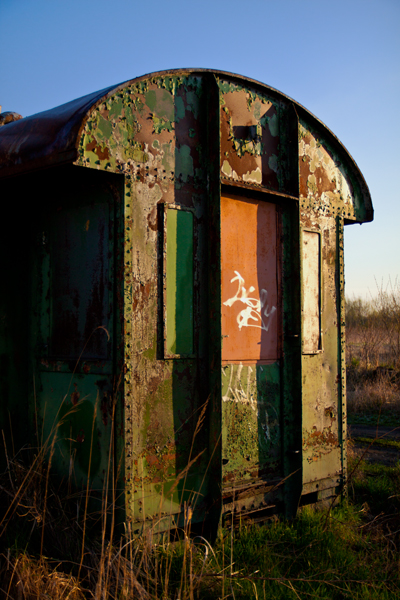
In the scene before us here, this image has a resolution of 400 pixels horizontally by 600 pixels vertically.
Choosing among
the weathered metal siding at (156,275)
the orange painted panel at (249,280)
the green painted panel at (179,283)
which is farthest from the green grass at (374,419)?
the green painted panel at (179,283)

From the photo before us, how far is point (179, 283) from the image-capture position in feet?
13.8

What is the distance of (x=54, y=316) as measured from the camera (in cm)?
444

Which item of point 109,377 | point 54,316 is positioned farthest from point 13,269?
point 109,377

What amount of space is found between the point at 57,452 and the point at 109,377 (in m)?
0.98

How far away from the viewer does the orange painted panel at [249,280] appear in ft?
14.9

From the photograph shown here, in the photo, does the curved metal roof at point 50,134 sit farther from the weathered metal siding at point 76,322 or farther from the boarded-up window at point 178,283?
the boarded-up window at point 178,283

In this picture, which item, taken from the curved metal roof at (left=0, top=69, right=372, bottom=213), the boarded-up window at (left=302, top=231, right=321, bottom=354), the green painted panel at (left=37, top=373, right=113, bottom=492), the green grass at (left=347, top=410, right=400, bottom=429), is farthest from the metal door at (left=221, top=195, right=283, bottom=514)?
the green grass at (left=347, top=410, right=400, bottom=429)

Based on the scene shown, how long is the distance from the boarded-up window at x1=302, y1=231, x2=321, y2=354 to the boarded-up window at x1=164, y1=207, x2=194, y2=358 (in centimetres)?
146

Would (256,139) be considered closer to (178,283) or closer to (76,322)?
(178,283)

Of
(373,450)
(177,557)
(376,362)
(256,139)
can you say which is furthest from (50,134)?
(376,362)

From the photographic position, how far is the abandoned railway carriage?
3857mm

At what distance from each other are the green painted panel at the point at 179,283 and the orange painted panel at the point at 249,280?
0.36 m

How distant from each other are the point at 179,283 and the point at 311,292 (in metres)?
1.70

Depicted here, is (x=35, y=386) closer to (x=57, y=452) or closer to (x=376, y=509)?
(x=57, y=452)
